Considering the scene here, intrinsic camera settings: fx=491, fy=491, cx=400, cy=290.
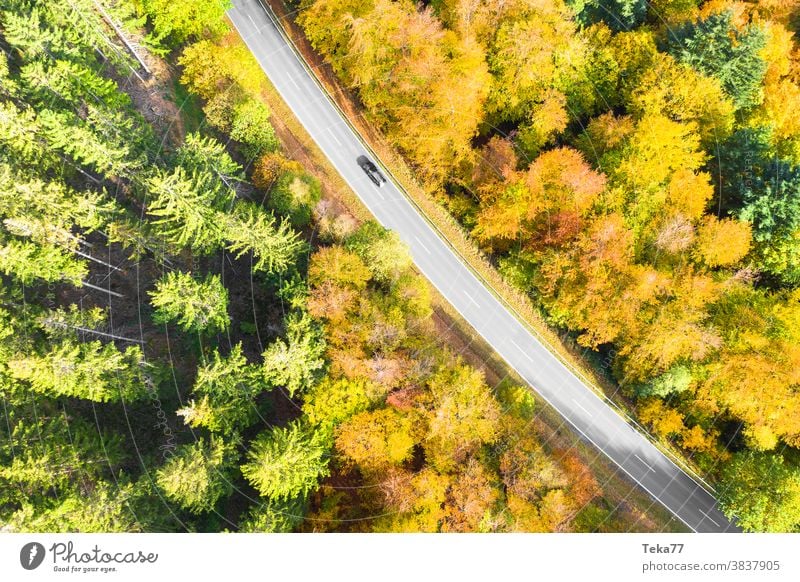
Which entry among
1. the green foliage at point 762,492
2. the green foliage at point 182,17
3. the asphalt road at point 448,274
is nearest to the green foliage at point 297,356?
the asphalt road at point 448,274

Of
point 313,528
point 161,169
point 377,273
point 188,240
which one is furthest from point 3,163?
point 313,528

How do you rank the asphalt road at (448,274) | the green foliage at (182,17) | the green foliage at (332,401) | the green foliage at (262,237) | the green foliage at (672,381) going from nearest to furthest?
the green foliage at (332,401) < the green foliage at (262,237) < the green foliage at (672,381) < the green foliage at (182,17) < the asphalt road at (448,274)

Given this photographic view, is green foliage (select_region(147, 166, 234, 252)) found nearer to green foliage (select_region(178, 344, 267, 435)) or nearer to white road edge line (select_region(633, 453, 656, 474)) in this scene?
green foliage (select_region(178, 344, 267, 435))

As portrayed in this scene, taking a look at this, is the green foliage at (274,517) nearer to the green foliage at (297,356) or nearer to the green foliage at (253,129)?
the green foliage at (297,356)

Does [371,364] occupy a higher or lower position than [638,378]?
higher
